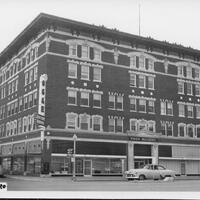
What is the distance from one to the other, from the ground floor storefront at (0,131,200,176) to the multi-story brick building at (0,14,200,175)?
92 mm

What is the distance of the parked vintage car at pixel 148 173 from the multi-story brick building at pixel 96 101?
7673 mm

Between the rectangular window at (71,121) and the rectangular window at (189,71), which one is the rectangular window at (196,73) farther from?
the rectangular window at (71,121)

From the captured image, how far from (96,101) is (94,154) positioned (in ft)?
17.1

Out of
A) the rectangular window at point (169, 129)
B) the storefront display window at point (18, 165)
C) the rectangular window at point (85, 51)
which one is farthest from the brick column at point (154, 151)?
the storefront display window at point (18, 165)

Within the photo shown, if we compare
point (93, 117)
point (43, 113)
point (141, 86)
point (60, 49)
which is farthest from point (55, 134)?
point (141, 86)

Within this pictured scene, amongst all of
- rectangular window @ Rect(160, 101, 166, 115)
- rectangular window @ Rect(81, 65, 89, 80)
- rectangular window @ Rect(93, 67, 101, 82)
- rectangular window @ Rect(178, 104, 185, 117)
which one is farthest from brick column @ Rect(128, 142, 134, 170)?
rectangular window @ Rect(81, 65, 89, 80)

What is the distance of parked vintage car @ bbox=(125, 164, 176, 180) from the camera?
28.3 meters

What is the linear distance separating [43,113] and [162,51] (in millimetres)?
16161

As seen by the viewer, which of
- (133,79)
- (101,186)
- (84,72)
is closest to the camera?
(101,186)

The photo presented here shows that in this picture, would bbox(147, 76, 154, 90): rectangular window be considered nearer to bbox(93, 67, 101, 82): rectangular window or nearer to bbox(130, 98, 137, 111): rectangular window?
bbox(130, 98, 137, 111): rectangular window

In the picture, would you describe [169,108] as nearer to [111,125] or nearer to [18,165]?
[111,125]

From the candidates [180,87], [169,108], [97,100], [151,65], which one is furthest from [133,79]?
[180,87]

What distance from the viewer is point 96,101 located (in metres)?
37.8

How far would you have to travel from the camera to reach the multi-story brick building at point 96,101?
3534 centimetres
